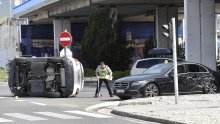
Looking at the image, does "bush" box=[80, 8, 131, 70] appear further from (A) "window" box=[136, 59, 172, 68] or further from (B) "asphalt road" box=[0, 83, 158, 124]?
(B) "asphalt road" box=[0, 83, 158, 124]

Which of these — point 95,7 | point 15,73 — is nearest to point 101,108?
point 15,73

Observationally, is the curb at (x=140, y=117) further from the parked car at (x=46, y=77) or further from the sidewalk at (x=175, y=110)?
the parked car at (x=46, y=77)

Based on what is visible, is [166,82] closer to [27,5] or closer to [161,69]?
[161,69]

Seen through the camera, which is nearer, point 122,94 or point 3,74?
point 122,94

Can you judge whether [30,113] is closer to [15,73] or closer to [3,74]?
[15,73]

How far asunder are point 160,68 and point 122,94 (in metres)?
2.07

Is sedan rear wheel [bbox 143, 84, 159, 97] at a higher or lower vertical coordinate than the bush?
lower

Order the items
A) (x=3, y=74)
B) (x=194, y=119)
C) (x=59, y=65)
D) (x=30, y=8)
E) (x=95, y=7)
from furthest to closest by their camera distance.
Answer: (x=30, y=8) < (x=3, y=74) < (x=95, y=7) < (x=59, y=65) < (x=194, y=119)

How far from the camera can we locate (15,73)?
25.4 m

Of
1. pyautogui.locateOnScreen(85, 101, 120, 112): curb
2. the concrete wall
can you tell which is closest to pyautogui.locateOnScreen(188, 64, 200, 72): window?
pyautogui.locateOnScreen(85, 101, 120, 112): curb

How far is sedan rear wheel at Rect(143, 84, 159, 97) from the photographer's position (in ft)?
69.9

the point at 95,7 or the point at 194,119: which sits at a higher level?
the point at 95,7

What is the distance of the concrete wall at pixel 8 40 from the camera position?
6656 centimetres

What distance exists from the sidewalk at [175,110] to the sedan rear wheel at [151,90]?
1.49 metres
